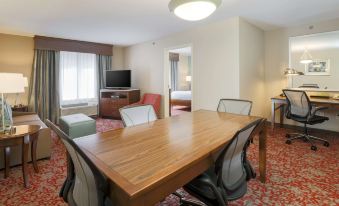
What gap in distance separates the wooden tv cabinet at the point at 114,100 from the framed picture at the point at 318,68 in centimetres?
423

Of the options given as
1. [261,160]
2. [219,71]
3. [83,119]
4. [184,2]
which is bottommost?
[261,160]

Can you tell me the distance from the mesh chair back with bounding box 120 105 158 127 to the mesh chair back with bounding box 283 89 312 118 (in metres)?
2.46

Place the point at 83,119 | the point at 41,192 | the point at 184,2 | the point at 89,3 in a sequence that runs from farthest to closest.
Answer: the point at 83,119 < the point at 89,3 < the point at 41,192 < the point at 184,2

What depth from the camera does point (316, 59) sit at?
157 inches

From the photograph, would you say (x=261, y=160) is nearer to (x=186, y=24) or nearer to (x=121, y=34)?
(x=186, y=24)

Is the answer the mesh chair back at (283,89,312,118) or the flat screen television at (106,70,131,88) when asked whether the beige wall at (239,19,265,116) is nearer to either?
the mesh chair back at (283,89,312,118)

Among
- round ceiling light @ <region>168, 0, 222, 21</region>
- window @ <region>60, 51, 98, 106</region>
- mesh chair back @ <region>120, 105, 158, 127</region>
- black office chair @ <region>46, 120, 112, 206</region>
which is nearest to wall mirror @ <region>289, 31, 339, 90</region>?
round ceiling light @ <region>168, 0, 222, 21</region>

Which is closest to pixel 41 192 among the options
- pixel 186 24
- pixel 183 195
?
pixel 183 195

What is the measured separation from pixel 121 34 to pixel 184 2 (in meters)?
3.33

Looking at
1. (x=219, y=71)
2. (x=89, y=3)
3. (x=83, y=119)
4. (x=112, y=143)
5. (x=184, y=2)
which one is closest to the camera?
(x=112, y=143)

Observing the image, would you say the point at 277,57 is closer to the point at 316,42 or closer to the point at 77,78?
the point at 316,42

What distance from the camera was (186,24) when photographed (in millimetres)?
4004

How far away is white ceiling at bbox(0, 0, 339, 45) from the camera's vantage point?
2.93 meters

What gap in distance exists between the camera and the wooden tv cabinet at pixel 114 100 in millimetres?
5578
